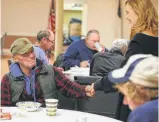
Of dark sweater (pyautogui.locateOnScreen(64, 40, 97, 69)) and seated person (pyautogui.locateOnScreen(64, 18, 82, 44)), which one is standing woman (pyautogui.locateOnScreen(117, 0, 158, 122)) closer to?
dark sweater (pyautogui.locateOnScreen(64, 40, 97, 69))

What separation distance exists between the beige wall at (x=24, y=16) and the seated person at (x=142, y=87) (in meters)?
11.7

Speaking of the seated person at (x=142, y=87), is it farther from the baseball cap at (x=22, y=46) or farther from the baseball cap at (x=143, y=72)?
the baseball cap at (x=22, y=46)

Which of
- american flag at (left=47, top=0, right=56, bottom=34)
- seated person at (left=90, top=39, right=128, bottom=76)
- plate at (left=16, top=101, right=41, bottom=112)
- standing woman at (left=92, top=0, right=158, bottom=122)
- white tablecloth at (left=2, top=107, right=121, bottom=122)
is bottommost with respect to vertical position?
white tablecloth at (left=2, top=107, right=121, bottom=122)

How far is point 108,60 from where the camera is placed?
13.2 feet

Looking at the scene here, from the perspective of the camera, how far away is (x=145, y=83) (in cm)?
128

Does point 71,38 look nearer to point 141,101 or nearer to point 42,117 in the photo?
point 42,117

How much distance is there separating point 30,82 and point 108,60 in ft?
4.32

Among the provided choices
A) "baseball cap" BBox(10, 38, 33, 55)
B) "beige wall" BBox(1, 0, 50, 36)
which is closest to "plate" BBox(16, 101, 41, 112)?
"baseball cap" BBox(10, 38, 33, 55)

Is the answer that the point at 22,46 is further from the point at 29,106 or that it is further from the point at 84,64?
the point at 84,64

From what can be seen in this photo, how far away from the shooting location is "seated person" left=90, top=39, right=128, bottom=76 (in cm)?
401

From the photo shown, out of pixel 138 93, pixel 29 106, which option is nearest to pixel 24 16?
pixel 29 106

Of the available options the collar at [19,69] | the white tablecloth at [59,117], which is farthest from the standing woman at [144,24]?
the collar at [19,69]

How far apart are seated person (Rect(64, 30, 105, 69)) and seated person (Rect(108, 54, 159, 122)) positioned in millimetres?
3818

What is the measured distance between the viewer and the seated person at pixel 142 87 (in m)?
1.22
